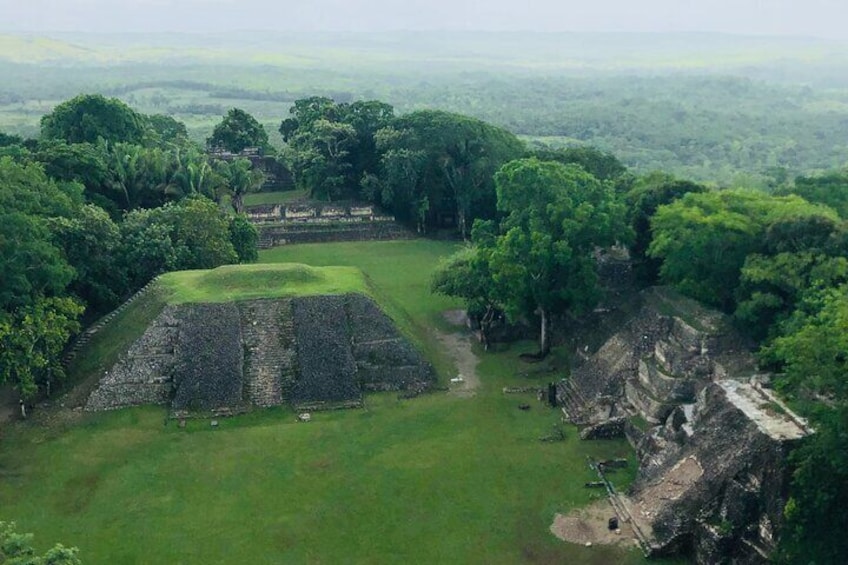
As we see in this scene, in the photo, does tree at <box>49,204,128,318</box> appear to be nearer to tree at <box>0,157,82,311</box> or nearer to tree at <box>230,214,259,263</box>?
tree at <box>0,157,82,311</box>

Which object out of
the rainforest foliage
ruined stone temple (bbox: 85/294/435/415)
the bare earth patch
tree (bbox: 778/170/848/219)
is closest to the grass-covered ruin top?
ruined stone temple (bbox: 85/294/435/415)

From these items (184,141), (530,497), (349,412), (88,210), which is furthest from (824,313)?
(184,141)

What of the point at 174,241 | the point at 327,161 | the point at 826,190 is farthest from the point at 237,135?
the point at 826,190

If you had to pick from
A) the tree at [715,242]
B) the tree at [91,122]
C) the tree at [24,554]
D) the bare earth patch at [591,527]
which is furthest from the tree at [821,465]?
the tree at [91,122]

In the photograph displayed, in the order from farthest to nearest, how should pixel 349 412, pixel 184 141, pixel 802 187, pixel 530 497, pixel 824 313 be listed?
pixel 184 141 → pixel 802 187 → pixel 349 412 → pixel 530 497 → pixel 824 313

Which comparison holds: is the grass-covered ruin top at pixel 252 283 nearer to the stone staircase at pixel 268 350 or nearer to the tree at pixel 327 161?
the stone staircase at pixel 268 350

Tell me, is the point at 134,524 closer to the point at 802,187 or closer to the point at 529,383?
the point at 529,383
